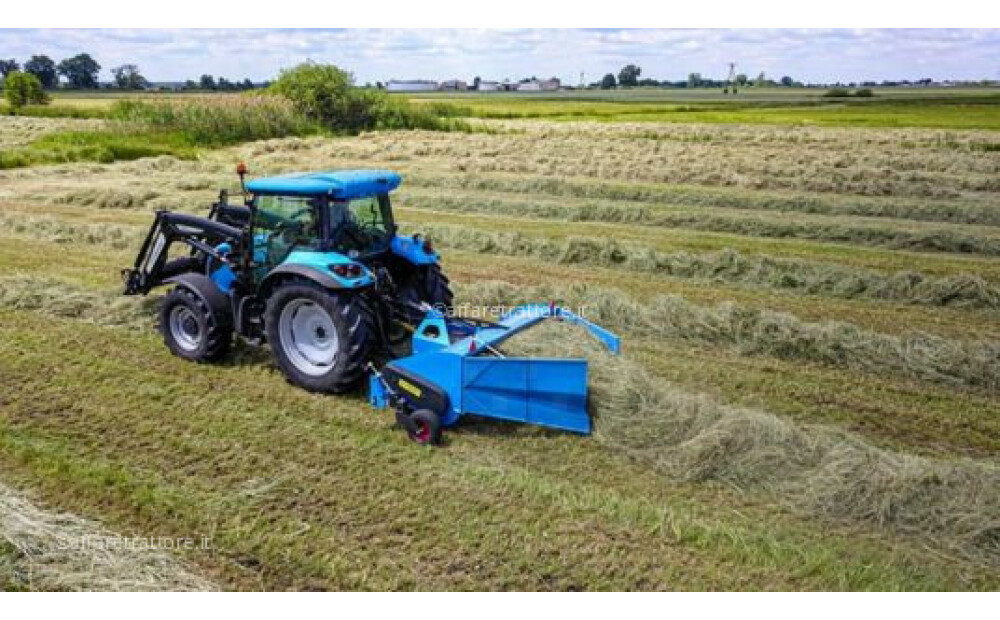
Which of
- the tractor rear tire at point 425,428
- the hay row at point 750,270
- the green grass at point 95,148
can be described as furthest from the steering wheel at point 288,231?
the green grass at point 95,148

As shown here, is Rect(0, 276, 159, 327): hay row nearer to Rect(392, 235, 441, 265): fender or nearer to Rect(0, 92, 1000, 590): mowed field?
Rect(0, 92, 1000, 590): mowed field

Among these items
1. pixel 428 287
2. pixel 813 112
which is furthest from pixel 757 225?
pixel 813 112

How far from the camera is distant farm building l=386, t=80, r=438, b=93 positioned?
178 feet

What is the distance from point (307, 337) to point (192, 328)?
51.3 inches

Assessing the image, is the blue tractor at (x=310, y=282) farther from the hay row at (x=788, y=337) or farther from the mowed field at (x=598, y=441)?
the hay row at (x=788, y=337)

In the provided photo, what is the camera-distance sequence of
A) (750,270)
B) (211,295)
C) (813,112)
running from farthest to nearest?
(813,112)
(750,270)
(211,295)

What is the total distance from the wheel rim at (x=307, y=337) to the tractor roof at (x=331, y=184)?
90cm

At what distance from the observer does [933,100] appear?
49.6m

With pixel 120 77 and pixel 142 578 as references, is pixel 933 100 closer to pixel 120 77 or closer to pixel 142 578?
pixel 120 77

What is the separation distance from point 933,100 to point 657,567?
179 ft

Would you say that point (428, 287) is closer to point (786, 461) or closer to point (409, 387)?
point (409, 387)

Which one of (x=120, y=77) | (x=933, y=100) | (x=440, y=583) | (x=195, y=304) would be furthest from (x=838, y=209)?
(x=120, y=77)

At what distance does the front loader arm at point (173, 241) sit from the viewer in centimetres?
724

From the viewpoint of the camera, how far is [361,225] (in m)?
6.72
